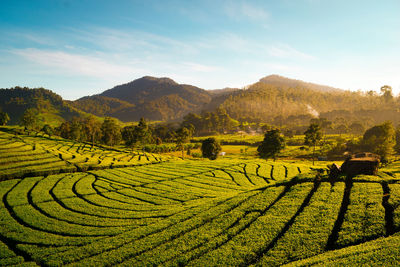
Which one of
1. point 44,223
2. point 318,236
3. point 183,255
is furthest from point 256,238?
point 44,223

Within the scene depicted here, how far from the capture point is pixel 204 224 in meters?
22.2

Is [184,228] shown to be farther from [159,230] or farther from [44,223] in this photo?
[44,223]

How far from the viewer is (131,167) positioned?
5962cm

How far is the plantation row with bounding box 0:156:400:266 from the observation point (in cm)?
1672

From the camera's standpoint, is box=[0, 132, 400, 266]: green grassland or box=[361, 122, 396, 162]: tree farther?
box=[361, 122, 396, 162]: tree

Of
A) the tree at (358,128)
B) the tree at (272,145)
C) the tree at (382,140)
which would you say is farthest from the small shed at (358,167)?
the tree at (358,128)

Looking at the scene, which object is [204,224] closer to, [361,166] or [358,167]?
[358,167]

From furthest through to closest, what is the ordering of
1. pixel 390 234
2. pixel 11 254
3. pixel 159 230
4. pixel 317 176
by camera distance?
pixel 317 176 → pixel 159 230 → pixel 11 254 → pixel 390 234

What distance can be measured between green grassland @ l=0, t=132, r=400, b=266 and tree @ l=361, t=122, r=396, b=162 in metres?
44.7

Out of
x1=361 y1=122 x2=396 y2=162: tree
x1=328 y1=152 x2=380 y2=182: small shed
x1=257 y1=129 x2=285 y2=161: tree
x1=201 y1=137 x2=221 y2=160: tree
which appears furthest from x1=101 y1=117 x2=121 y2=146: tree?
x1=361 y1=122 x2=396 y2=162: tree

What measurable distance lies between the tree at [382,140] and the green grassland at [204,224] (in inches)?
1760

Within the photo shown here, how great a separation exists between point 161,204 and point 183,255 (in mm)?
16818

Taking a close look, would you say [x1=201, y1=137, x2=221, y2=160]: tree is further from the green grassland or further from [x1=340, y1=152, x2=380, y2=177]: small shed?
[x1=340, y1=152, x2=380, y2=177]: small shed

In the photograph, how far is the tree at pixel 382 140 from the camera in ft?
204
